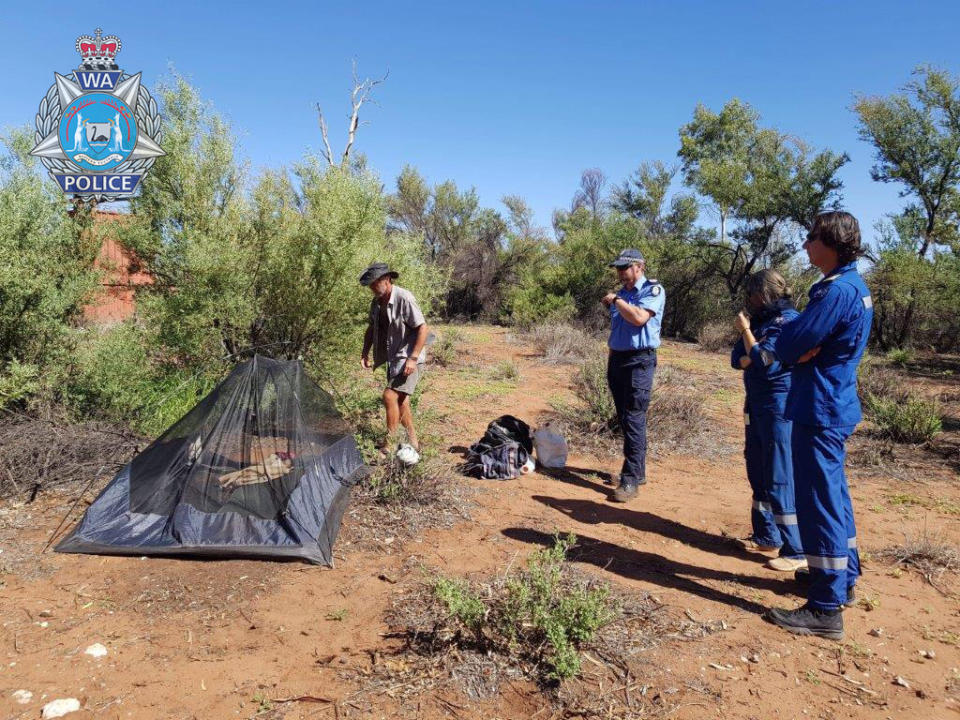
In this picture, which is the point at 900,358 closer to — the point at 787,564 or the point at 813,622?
the point at 787,564

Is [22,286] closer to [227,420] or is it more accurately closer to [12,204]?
[12,204]

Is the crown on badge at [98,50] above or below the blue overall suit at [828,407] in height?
above

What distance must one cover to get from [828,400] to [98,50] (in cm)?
1012

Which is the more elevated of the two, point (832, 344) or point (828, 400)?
point (832, 344)

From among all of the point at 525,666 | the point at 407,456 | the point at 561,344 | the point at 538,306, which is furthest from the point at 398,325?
the point at 538,306

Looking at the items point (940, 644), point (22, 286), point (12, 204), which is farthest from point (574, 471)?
point (12, 204)

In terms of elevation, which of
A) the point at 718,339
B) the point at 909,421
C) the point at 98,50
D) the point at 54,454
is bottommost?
the point at 54,454

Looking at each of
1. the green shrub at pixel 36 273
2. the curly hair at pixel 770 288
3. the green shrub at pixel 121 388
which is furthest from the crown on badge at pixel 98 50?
the curly hair at pixel 770 288

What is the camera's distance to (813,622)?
112 inches

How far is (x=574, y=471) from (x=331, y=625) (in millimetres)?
3042

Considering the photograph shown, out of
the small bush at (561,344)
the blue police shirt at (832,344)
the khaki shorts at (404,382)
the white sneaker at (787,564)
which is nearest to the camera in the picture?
the blue police shirt at (832,344)

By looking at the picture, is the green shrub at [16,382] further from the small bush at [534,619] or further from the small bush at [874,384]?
the small bush at [874,384]

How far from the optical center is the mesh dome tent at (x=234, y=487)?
3.49 metres

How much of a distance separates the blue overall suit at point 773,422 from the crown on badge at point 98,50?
922cm
